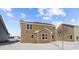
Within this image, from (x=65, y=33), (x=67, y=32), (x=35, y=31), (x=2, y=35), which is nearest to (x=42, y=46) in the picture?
(x=35, y=31)

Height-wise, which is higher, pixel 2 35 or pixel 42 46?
pixel 2 35

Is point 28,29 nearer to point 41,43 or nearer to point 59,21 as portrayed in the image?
point 41,43

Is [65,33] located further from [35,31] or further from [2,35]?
[2,35]

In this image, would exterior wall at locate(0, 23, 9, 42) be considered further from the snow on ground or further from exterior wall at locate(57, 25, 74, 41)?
exterior wall at locate(57, 25, 74, 41)

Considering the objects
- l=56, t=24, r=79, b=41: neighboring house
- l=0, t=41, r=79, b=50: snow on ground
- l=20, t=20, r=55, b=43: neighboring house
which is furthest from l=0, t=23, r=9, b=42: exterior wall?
l=56, t=24, r=79, b=41: neighboring house

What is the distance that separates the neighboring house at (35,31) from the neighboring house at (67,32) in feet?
0.98

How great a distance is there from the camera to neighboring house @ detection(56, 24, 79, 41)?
9483 mm

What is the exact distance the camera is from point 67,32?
9.49 metres

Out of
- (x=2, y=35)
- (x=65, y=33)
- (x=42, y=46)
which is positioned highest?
(x=65, y=33)

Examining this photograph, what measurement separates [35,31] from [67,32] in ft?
4.95

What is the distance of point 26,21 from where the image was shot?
9.74 m
